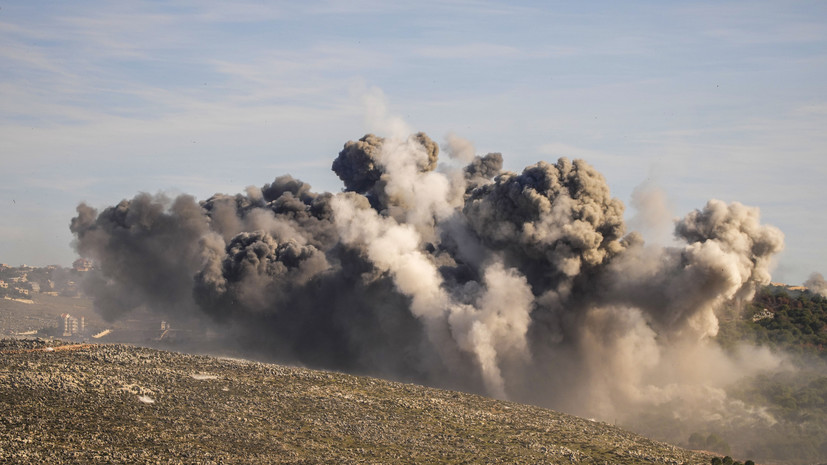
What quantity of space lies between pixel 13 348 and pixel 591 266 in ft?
224

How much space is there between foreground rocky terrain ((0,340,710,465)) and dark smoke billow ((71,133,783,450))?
19.7 meters

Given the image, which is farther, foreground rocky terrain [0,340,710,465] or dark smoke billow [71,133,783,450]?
dark smoke billow [71,133,783,450]

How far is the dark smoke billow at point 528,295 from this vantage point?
127 meters

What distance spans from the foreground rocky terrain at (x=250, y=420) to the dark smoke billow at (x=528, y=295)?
19.7 metres

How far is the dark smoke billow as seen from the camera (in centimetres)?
12694

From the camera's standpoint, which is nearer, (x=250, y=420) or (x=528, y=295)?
(x=250, y=420)

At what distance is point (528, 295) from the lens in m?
132

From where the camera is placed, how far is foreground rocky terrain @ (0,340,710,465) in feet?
252

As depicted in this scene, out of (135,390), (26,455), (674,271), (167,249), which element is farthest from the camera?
(167,249)

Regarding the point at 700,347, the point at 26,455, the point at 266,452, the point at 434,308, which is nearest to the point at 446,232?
the point at 434,308

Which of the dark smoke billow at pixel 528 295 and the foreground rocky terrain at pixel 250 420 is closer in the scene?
the foreground rocky terrain at pixel 250 420

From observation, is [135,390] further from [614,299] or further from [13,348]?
[614,299]

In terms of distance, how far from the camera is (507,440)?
9275 cm

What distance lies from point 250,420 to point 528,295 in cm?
5219
